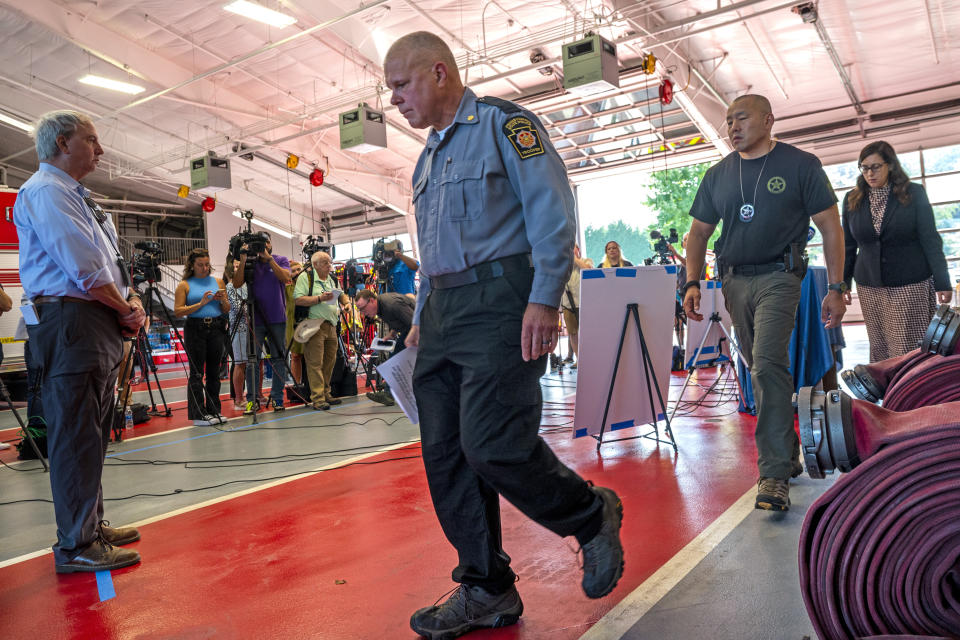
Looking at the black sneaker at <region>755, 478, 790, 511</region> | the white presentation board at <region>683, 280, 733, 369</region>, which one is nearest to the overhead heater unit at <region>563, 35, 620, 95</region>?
the white presentation board at <region>683, 280, 733, 369</region>

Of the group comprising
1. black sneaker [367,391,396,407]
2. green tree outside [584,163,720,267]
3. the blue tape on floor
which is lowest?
the blue tape on floor

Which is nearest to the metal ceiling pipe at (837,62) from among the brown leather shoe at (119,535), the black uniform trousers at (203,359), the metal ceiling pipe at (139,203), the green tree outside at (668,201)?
the green tree outside at (668,201)

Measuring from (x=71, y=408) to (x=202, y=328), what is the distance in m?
3.74

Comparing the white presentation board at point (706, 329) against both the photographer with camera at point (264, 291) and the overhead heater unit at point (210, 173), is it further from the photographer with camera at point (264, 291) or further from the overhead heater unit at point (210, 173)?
the overhead heater unit at point (210, 173)

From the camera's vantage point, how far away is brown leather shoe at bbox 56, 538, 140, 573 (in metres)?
2.37

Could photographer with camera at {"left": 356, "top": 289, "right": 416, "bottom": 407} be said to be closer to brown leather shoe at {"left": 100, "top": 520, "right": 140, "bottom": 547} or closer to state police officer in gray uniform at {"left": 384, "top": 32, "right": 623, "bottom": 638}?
brown leather shoe at {"left": 100, "top": 520, "right": 140, "bottom": 547}

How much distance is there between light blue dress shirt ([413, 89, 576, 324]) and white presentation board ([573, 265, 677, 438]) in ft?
5.21

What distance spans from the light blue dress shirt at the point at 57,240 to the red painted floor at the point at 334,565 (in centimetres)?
101

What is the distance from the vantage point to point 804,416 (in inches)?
45.9

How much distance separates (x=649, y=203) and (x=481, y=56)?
10.9m

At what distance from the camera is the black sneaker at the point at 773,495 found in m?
2.45

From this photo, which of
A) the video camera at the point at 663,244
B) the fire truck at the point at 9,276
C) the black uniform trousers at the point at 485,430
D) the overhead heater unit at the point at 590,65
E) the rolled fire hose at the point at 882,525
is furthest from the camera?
the overhead heater unit at the point at 590,65

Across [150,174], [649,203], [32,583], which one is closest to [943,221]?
[649,203]

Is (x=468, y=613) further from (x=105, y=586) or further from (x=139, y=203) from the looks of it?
(x=139, y=203)
